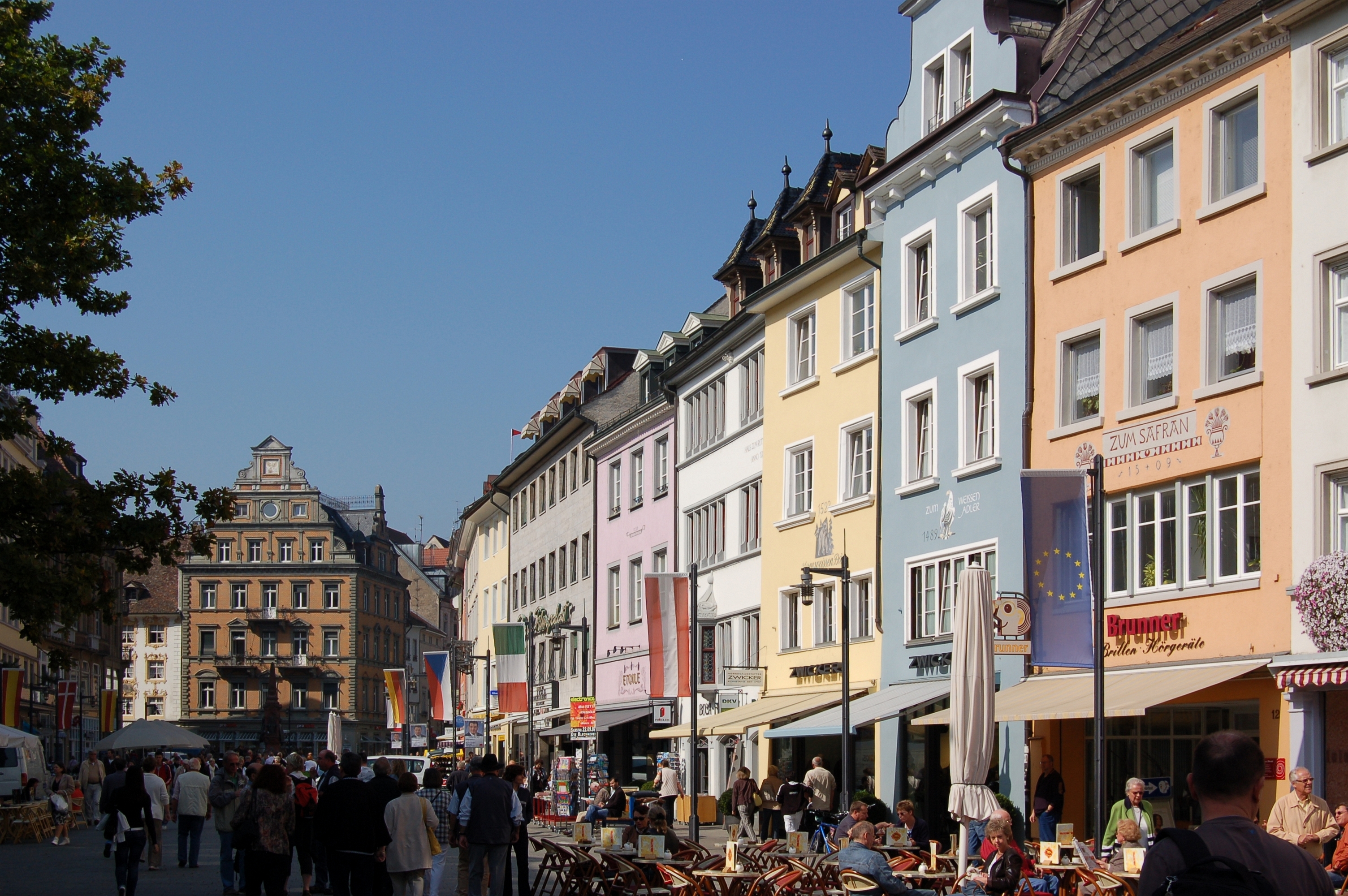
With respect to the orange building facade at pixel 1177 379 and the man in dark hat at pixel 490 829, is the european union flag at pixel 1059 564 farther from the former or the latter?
the man in dark hat at pixel 490 829

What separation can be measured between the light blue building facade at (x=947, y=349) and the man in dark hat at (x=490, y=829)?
1113 centimetres

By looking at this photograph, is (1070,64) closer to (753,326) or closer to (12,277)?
(753,326)

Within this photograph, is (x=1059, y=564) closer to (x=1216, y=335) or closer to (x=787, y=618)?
(x=1216, y=335)

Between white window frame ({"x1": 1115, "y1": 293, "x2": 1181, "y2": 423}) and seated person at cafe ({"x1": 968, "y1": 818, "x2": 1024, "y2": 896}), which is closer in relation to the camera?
seated person at cafe ({"x1": 968, "y1": 818, "x2": 1024, "y2": 896})

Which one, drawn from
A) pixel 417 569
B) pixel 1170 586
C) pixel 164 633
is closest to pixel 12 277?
pixel 1170 586

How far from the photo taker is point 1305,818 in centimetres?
1592

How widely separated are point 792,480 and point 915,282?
22.0 ft

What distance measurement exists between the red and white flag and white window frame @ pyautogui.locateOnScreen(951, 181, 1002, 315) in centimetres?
864

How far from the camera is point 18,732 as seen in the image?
38.3m

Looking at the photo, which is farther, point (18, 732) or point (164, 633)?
point (164, 633)

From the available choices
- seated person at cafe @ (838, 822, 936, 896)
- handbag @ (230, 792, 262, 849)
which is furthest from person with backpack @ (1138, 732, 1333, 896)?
handbag @ (230, 792, 262, 849)

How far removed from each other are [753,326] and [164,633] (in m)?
83.9

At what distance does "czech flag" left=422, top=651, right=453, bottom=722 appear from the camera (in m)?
53.9

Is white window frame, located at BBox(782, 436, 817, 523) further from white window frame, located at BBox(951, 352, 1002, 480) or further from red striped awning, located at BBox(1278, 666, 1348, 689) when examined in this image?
red striped awning, located at BBox(1278, 666, 1348, 689)
